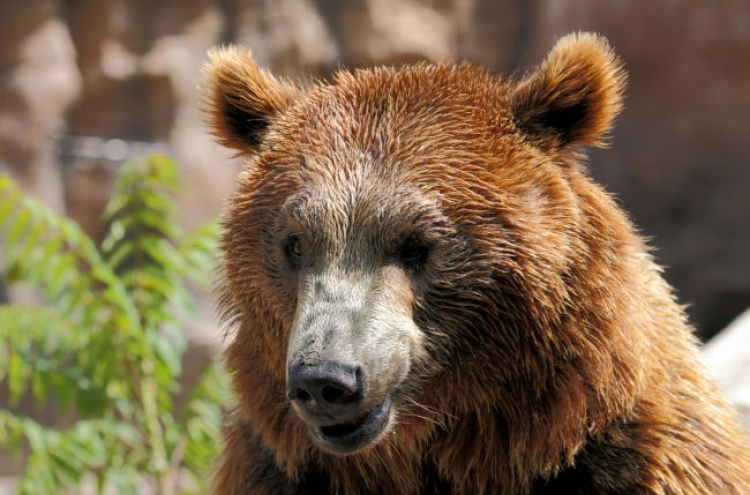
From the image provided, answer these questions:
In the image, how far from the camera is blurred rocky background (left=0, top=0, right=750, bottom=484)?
369 inches

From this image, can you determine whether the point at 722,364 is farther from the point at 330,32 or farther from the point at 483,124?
the point at 330,32

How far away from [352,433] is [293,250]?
64 cm

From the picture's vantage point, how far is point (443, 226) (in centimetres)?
Answer: 303

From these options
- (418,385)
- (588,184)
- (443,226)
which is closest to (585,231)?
(588,184)

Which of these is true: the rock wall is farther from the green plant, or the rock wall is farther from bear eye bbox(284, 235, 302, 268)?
bear eye bbox(284, 235, 302, 268)

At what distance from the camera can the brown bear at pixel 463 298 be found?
301 cm

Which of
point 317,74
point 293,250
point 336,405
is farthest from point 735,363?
point 317,74

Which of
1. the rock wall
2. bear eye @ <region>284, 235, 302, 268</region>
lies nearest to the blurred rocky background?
the rock wall

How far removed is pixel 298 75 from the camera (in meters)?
9.73

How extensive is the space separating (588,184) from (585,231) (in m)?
0.21

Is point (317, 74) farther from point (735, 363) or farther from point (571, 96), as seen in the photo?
point (571, 96)

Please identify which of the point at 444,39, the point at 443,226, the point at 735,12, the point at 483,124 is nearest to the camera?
the point at 443,226

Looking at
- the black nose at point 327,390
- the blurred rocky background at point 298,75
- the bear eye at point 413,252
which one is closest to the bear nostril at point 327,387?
the black nose at point 327,390

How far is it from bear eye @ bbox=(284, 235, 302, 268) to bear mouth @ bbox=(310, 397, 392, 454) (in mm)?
548
